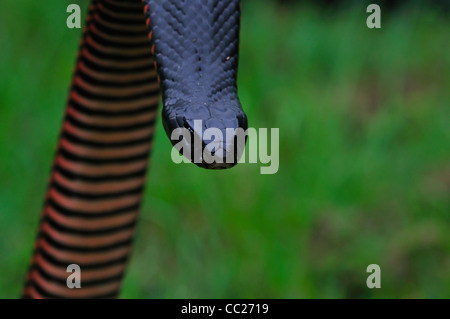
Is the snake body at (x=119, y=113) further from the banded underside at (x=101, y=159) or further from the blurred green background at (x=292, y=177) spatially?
the blurred green background at (x=292, y=177)

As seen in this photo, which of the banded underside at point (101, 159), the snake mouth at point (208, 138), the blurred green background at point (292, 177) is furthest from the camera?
the blurred green background at point (292, 177)

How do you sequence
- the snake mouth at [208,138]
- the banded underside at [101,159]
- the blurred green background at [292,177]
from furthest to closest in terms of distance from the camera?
the blurred green background at [292,177] < the banded underside at [101,159] < the snake mouth at [208,138]

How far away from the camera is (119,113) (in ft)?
6.11

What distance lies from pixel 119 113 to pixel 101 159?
0.13m

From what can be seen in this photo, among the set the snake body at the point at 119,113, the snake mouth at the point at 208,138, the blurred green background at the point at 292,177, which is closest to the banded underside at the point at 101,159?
the snake body at the point at 119,113

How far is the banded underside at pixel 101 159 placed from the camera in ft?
5.72

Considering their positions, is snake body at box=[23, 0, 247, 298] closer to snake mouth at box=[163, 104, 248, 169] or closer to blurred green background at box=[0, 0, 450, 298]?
snake mouth at box=[163, 104, 248, 169]

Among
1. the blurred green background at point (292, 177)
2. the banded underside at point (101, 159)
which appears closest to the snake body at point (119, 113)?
the banded underside at point (101, 159)

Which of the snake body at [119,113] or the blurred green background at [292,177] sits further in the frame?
the blurred green background at [292,177]

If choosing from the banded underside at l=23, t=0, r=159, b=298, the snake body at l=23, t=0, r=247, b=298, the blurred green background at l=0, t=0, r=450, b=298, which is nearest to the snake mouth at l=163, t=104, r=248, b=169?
the snake body at l=23, t=0, r=247, b=298

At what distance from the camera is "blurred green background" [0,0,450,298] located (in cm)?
268

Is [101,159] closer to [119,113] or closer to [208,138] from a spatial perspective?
[119,113]
